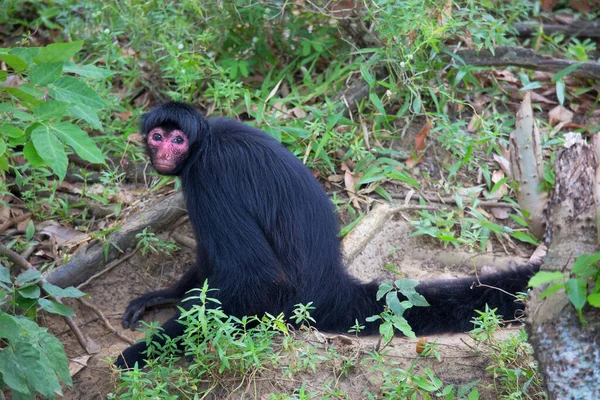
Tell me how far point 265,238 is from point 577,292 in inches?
95.0

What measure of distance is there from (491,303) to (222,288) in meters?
1.80

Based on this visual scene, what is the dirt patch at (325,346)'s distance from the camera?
161 inches

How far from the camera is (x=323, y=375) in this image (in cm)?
414

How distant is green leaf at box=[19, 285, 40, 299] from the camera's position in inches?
168

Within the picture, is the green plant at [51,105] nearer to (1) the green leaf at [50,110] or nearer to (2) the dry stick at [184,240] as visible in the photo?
(1) the green leaf at [50,110]

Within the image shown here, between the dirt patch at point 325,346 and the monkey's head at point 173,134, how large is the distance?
123cm

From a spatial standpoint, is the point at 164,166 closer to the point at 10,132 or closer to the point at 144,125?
the point at 144,125

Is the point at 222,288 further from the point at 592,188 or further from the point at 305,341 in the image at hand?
the point at 592,188

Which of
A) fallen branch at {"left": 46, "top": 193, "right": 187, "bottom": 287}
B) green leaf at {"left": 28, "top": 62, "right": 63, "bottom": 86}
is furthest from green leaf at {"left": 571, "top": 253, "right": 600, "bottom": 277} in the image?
fallen branch at {"left": 46, "top": 193, "right": 187, "bottom": 287}

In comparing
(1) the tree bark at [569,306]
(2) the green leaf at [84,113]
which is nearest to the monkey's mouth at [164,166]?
(2) the green leaf at [84,113]

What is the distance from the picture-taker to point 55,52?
138 inches

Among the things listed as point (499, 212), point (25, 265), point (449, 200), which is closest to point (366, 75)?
point (449, 200)

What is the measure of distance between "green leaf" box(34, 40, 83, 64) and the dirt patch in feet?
6.43

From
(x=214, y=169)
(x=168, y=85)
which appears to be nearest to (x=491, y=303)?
(x=214, y=169)
